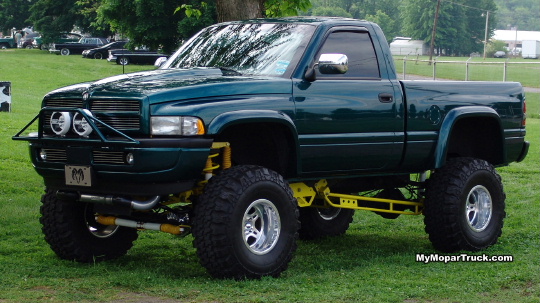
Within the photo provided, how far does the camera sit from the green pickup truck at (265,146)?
670 cm

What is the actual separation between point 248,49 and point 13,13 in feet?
233

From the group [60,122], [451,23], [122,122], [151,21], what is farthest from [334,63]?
[451,23]

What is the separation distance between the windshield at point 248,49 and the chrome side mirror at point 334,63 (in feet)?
0.80

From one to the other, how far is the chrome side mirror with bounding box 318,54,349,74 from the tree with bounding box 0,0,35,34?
6971 centimetres

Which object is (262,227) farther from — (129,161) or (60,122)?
(60,122)

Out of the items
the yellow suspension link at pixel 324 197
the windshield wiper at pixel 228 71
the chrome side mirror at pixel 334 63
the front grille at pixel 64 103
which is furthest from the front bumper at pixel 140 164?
the yellow suspension link at pixel 324 197

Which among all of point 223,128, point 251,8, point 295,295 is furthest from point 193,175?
point 251,8

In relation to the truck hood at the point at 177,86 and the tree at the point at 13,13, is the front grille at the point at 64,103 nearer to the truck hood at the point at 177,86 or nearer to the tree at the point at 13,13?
the truck hood at the point at 177,86

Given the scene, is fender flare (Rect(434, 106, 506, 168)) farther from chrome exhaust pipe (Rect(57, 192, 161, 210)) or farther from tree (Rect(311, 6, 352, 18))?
tree (Rect(311, 6, 352, 18))

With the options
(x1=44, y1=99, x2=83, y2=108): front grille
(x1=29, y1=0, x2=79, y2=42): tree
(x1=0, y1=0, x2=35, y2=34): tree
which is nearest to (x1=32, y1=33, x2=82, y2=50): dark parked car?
(x1=29, y1=0, x2=79, y2=42): tree

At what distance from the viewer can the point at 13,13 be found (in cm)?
7538

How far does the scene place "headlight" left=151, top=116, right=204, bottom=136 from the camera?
659cm

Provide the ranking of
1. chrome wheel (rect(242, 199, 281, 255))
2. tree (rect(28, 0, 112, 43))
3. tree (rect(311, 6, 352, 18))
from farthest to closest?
tree (rect(311, 6, 352, 18)), tree (rect(28, 0, 112, 43)), chrome wheel (rect(242, 199, 281, 255))

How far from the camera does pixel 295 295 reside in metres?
6.41
